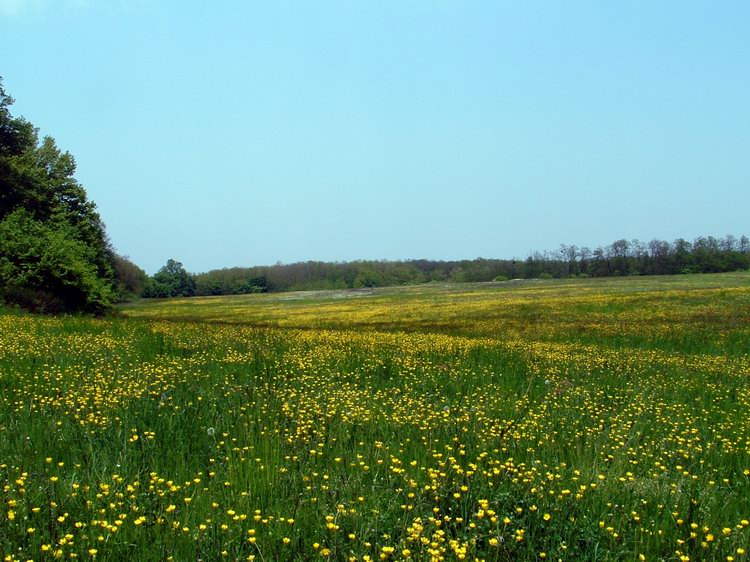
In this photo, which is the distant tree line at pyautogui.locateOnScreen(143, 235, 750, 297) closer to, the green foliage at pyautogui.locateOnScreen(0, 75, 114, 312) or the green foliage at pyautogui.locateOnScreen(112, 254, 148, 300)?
the green foliage at pyautogui.locateOnScreen(112, 254, 148, 300)

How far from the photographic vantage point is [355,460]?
483cm

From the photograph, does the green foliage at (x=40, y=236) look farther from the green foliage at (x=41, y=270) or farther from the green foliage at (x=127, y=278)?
the green foliage at (x=127, y=278)

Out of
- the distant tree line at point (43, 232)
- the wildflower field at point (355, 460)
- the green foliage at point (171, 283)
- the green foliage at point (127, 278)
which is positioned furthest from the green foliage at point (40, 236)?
the green foliage at point (171, 283)

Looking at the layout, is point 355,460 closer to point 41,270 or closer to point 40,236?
point 41,270

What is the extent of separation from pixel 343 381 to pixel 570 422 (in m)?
3.62

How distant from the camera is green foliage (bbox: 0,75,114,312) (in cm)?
2686

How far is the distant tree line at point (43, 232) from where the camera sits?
26906 millimetres

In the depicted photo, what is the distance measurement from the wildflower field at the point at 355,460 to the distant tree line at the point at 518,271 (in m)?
125

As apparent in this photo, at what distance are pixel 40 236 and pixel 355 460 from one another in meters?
29.8

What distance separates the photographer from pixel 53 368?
8367 mm

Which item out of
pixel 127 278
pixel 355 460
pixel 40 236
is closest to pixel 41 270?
pixel 40 236

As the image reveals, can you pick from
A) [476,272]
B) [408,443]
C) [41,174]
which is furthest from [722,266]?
[408,443]

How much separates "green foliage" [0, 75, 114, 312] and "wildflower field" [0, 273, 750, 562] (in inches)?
745

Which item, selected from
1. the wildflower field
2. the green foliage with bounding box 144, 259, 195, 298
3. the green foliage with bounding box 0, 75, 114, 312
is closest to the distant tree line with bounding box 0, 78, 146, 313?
the green foliage with bounding box 0, 75, 114, 312
